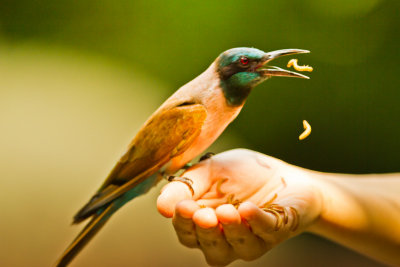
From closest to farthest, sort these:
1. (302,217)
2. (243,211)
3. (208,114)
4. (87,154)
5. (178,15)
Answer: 1. (243,211)
2. (302,217)
3. (208,114)
4. (178,15)
5. (87,154)

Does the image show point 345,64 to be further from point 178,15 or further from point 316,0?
point 178,15

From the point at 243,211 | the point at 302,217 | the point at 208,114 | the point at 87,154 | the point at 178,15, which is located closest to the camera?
the point at 243,211

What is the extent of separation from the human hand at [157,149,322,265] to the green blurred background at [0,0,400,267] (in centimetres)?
32

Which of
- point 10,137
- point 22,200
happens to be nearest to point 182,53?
point 10,137

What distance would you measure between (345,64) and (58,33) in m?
1.36

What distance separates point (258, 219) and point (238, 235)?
90 mm

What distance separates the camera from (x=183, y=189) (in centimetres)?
123

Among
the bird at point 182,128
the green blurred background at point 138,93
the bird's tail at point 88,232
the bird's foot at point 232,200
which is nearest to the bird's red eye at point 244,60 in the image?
the bird at point 182,128

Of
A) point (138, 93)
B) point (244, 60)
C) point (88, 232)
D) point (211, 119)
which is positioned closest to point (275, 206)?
point (211, 119)

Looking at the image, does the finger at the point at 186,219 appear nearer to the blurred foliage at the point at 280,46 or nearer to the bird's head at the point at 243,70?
the bird's head at the point at 243,70

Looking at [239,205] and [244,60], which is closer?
[239,205]

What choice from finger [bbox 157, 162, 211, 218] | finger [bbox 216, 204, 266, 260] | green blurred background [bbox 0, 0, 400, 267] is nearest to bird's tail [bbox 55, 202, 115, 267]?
green blurred background [bbox 0, 0, 400, 267]

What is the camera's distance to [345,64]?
1.75 meters

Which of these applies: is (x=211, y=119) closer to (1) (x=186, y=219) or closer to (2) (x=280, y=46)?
(1) (x=186, y=219)
